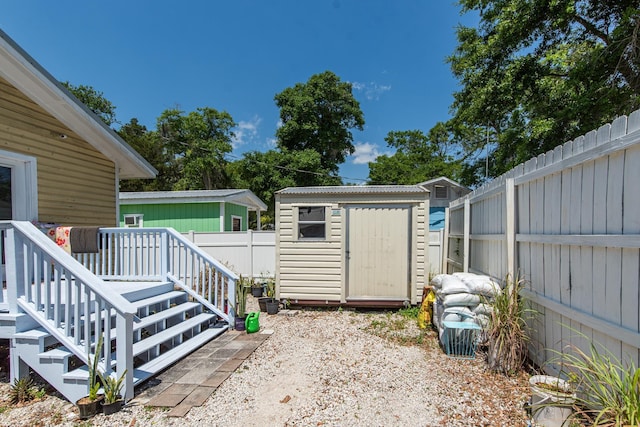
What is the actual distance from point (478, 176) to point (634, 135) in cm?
1627

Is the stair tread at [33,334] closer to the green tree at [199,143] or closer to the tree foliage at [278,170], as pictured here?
the tree foliage at [278,170]

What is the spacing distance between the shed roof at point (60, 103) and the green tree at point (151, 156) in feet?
61.3

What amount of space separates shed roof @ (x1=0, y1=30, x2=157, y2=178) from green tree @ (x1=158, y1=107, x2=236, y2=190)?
18.2m

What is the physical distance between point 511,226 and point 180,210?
10.9m

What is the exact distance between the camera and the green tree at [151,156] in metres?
23.7

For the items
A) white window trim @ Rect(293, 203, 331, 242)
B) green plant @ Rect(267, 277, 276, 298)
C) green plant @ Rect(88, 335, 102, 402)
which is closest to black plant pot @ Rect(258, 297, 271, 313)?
green plant @ Rect(267, 277, 276, 298)

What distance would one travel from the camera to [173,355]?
3770 millimetres

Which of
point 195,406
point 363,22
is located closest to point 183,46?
point 363,22

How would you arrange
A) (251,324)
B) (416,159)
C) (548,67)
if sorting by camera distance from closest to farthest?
(251,324), (548,67), (416,159)

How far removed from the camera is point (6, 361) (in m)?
3.79

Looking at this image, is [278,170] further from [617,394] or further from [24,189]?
[617,394]

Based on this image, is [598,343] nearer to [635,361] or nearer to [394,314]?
[635,361]

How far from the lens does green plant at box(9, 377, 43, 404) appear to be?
116 inches

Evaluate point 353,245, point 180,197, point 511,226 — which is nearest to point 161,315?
point 353,245
